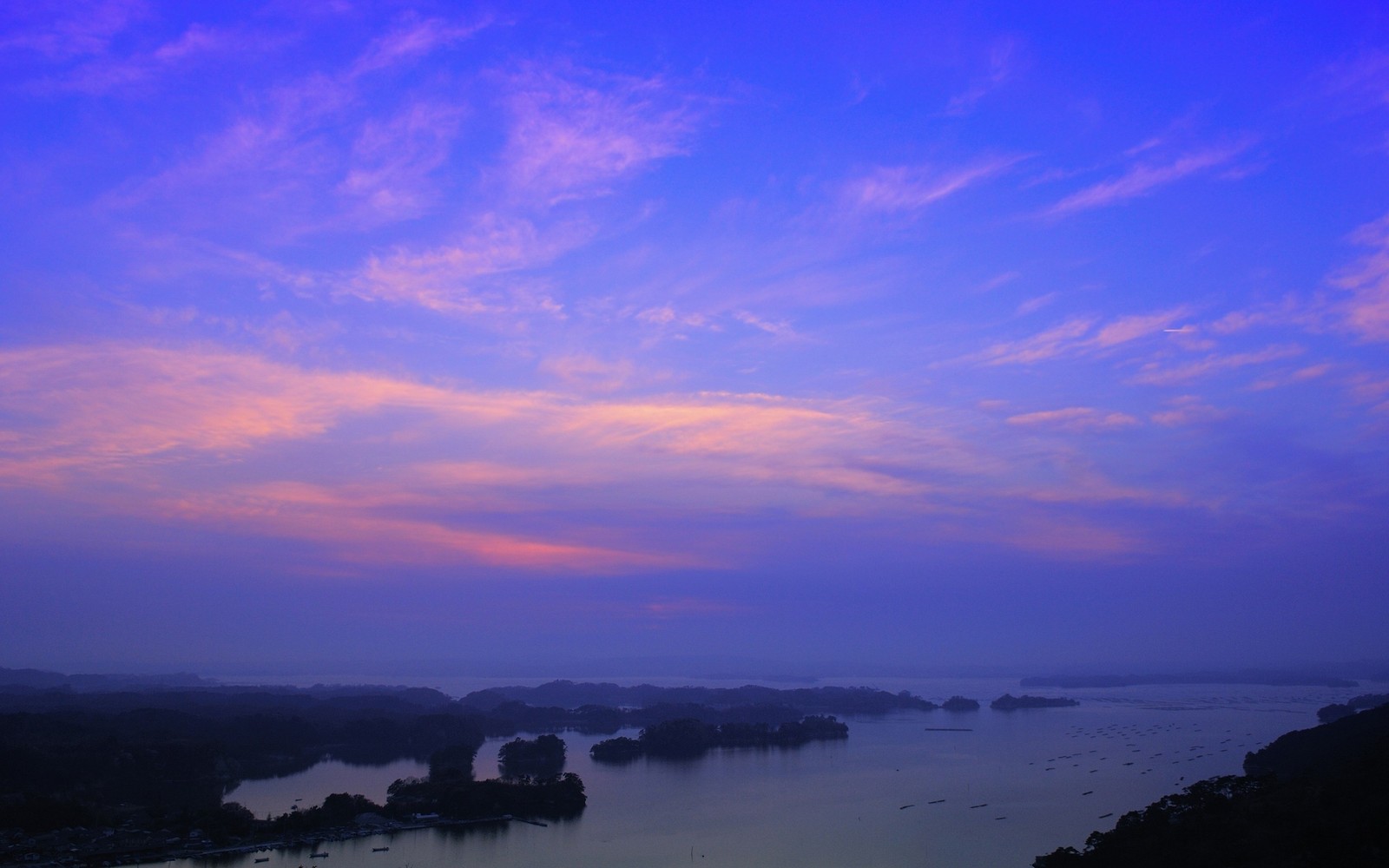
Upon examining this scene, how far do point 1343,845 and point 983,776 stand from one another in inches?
769

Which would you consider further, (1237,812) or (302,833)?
(302,833)

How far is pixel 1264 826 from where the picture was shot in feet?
40.7

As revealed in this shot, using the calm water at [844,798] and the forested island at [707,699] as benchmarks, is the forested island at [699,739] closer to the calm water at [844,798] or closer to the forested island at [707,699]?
the calm water at [844,798]

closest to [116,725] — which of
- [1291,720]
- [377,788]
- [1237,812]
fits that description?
[377,788]

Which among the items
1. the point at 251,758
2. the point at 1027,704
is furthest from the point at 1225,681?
→ the point at 251,758

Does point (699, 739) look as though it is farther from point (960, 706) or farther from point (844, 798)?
point (960, 706)

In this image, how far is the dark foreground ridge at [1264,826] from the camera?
10.5 metres

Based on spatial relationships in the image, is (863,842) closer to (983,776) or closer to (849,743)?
(983,776)

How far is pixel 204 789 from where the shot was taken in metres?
25.5

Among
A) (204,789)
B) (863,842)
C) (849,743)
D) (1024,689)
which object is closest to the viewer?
(863,842)

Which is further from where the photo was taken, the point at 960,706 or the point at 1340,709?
the point at 960,706

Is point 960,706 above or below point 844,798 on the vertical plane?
below

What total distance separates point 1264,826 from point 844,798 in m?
14.0

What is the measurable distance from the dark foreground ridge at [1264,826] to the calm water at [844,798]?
3.16m
